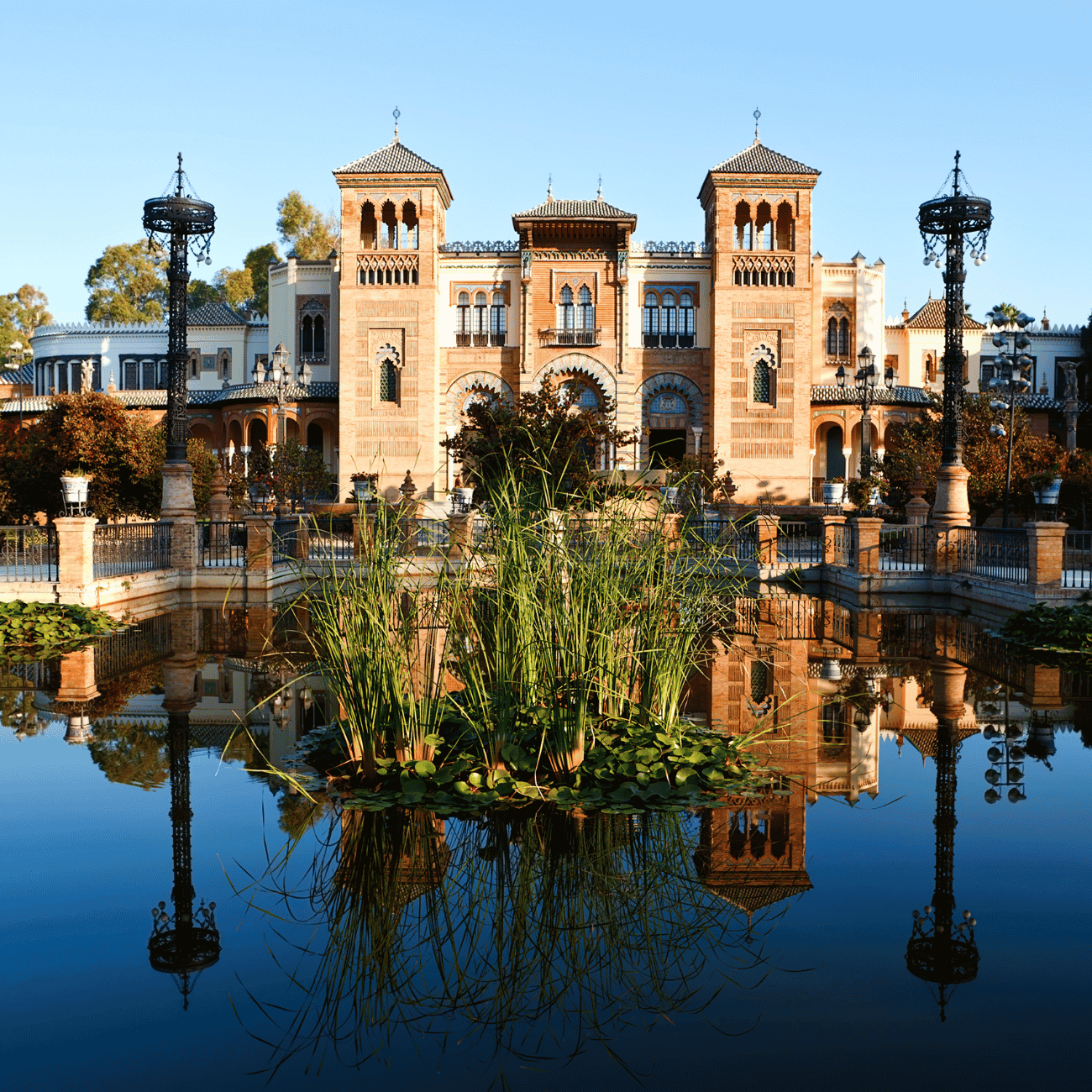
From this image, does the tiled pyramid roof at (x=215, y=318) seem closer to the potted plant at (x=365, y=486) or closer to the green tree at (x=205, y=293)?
the green tree at (x=205, y=293)

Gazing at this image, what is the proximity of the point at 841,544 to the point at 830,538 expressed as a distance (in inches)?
25.2

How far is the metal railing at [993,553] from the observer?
14742 mm

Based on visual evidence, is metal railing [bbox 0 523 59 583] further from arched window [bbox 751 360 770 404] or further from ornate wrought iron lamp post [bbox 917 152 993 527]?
arched window [bbox 751 360 770 404]

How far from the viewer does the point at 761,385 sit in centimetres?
3906

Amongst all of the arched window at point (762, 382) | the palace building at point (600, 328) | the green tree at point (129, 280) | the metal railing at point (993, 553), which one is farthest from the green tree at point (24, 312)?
the metal railing at point (993, 553)

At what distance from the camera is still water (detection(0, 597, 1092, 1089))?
3.12 metres

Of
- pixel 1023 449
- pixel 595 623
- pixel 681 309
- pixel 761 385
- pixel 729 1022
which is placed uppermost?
pixel 681 309

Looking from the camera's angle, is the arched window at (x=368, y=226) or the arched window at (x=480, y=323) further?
the arched window at (x=480, y=323)

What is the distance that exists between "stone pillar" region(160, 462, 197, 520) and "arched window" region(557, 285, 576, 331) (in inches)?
898

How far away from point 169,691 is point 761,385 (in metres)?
32.9

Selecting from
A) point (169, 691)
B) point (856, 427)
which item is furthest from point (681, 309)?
point (169, 691)

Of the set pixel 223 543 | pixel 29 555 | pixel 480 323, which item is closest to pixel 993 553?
pixel 223 543

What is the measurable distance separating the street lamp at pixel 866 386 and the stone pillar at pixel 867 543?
684cm

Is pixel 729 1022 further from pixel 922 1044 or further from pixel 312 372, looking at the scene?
pixel 312 372
